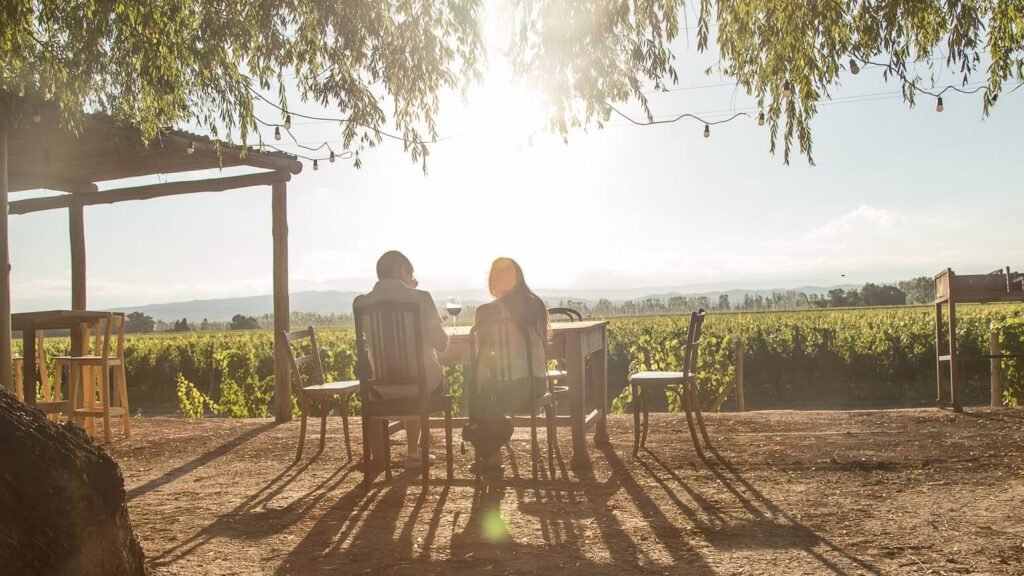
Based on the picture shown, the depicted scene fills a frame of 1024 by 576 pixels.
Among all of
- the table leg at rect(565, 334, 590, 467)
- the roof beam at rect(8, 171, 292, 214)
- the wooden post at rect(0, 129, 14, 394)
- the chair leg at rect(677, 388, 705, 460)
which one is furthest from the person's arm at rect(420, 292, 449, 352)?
the roof beam at rect(8, 171, 292, 214)

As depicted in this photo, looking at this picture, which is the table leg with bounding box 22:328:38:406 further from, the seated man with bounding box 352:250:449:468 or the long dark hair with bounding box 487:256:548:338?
the long dark hair with bounding box 487:256:548:338

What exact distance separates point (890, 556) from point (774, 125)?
2314 millimetres

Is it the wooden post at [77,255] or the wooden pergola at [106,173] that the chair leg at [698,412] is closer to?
the wooden pergola at [106,173]

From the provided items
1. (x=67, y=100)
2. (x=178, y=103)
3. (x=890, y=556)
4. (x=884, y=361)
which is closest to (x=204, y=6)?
(x=178, y=103)

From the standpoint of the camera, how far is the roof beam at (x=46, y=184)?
958cm

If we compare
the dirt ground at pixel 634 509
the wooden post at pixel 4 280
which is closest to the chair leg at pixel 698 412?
the dirt ground at pixel 634 509

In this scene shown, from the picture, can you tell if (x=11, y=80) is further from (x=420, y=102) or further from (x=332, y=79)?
(x=420, y=102)

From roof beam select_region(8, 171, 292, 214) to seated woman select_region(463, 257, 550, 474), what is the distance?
14.6 feet

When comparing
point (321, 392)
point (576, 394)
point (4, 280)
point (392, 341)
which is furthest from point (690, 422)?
point (4, 280)

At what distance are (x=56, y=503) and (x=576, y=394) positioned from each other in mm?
3510

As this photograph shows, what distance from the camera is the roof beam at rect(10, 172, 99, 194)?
377 inches

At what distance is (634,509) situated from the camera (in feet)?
13.9

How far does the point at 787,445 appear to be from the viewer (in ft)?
19.5

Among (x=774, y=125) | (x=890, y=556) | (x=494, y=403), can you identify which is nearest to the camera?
(x=890, y=556)
